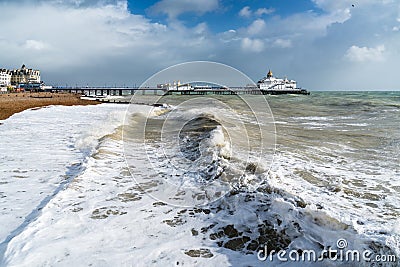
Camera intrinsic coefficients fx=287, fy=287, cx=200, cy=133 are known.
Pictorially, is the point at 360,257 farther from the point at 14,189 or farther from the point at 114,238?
the point at 14,189

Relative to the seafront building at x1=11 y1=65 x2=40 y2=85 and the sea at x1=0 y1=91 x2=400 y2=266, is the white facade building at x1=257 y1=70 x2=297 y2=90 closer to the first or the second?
the seafront building at x1=11 y1=65 x2=40 y2=85

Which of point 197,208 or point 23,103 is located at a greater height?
point 23,103

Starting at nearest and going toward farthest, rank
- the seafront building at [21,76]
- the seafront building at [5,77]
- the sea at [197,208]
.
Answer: the sea at [197,208], the seafront building at [5,77], the seafront building at [21,76]

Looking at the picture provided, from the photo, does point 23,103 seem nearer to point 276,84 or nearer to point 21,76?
point 276,84

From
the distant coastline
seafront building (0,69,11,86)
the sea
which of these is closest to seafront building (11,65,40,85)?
seafront building (0,69,11,86)

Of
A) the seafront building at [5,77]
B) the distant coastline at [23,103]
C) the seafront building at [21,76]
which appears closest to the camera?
the distant coastline at [23,103]

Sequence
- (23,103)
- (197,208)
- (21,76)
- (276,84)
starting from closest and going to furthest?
(197,208) → (23,103) → (276,84) → (21,76)

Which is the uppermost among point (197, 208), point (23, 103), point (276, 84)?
point (276, 84)

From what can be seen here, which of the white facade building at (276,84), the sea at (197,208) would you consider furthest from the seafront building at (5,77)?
the sea at (197,208)

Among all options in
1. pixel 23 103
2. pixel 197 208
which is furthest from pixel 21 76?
pixel 197 208

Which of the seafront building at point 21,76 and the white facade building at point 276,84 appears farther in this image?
the seafront building at point 21,76

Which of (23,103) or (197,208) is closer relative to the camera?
(197,208)

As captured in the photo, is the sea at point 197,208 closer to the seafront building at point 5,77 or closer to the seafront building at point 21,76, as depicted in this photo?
the seafront building at point 5,77

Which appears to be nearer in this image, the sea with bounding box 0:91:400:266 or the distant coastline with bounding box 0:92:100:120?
the sea with bounding box 0:91:400:266
